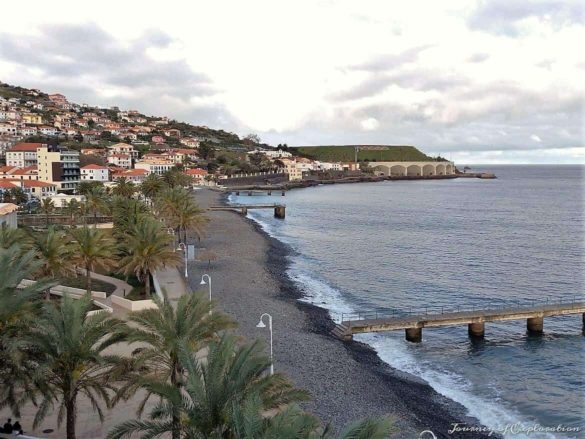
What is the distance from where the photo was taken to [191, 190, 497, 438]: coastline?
2098cm

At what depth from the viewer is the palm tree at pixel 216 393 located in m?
10.9

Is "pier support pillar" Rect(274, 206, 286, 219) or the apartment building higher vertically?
the apartment building

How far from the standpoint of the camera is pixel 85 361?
14500 mm

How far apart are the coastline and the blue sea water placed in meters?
1.37

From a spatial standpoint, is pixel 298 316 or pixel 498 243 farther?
pixel 498 243

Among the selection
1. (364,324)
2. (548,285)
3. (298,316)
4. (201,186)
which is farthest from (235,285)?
(201,186)

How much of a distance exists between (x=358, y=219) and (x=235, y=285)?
54506 mm

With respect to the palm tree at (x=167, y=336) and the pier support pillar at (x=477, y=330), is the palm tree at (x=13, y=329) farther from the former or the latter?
the pier support pillar at (x=477, y=330)

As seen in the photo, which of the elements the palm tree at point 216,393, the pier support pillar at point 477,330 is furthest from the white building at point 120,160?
the palm tree at point 216,393

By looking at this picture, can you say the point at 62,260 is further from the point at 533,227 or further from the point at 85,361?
the point at 533,227

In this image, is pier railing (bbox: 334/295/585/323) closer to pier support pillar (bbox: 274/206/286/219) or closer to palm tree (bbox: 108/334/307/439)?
palm tree (bbox: 108/334/307/439)

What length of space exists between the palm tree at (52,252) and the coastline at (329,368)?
31.8 feet

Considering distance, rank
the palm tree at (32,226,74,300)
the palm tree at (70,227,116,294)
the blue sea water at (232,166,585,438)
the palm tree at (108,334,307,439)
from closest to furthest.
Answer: the palm tree at (108,334,307,439) < the blue sea water at (232,166,585,438) < the palm tree at (32,226,74,300) < the palm tree at (70,227,116,294)

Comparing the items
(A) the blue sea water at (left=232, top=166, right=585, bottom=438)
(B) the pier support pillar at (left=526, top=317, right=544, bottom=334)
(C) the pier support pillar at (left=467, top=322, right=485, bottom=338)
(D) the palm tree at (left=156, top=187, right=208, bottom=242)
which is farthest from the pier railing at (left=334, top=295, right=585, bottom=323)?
(D) the palm tree at (left=156, top=187, right=208, bottom=242)
